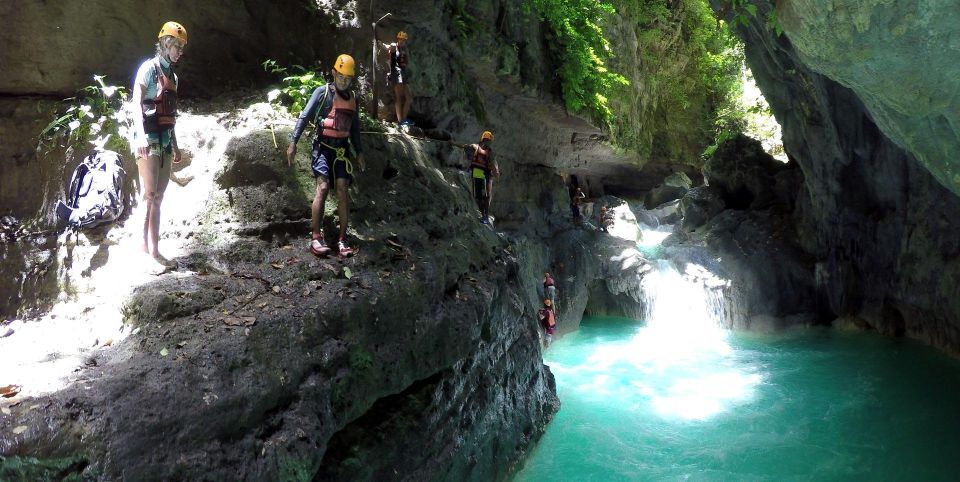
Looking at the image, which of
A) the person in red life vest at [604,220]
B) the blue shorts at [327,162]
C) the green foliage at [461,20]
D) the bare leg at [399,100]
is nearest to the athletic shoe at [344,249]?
the blue shorts at [327,162]

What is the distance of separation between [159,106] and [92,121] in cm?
266

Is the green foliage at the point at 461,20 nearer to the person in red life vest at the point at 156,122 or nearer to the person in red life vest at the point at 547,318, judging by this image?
the person in red life vest at the point at 547,318

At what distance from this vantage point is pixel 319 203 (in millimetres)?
4684

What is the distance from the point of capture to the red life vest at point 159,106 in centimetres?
408

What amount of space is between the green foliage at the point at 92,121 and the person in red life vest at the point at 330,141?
265cm

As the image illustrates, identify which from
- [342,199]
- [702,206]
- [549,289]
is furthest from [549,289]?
[342,199]

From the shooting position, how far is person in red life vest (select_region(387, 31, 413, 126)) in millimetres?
7930

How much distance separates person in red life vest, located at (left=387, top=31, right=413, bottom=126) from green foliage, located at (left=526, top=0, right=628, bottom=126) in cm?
456

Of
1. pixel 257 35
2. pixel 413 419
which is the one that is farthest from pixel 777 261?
pixel 257 35

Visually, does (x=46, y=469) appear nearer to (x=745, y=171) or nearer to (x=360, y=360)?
(x=360, y=360)

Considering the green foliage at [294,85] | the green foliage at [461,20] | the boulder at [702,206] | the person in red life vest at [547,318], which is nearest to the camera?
the green foliage at [294,85]

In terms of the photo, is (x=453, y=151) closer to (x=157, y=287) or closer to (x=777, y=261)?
(x=157, y=287)

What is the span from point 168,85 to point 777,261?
1396 centimetres

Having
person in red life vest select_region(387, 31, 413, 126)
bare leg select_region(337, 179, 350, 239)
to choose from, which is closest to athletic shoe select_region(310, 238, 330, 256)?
bare leg select_region(337, 179, 350, 239)
